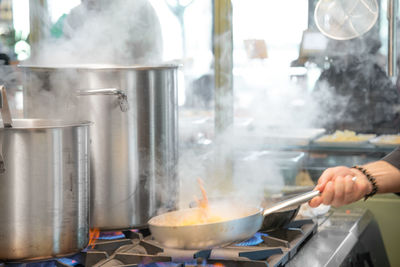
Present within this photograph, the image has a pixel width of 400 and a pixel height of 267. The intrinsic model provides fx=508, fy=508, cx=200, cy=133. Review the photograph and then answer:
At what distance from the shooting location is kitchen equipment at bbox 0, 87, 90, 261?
104cm

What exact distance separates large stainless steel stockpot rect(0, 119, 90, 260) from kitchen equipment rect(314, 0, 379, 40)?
1951 mm

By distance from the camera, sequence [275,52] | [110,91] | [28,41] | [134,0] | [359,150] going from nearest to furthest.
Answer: [110,91] → [134,0] → [359,150] → [275,52] → [28,41]

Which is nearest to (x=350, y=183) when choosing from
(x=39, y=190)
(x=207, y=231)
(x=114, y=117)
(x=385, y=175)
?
(x=385, y=175)

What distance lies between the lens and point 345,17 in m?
2.67

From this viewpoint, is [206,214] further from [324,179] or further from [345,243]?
[345,243]

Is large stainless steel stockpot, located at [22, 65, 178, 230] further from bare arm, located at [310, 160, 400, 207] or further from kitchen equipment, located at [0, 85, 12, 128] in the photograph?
bare arm, located at [310, 160, 400, 207]

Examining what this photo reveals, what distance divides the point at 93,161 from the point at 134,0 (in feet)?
3.67

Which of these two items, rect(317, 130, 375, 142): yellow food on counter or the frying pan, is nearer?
the frying pan

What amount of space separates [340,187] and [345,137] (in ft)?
4.75

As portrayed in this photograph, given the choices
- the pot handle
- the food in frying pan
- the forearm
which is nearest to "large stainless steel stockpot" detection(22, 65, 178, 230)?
the pot handle

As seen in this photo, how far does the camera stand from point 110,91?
1.26m

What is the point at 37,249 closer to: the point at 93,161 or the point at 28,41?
the point at 93,161

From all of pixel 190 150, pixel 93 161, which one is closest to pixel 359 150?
pixel 190 150

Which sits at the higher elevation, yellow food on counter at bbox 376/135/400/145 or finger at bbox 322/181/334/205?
yellow food on counter at bbox 376/135/400/145
